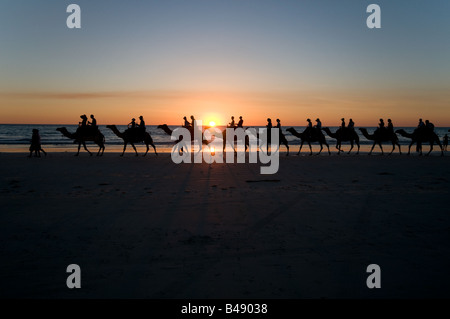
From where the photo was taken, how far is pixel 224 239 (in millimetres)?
5555

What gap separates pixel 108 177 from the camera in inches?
477

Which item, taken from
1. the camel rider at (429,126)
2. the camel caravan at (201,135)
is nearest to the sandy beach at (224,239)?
the camel caravan at (201,135)

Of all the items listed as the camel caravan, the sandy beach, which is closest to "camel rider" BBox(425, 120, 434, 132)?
the camel caravan

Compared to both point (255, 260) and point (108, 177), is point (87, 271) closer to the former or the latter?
point (255, 260)

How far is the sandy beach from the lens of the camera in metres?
3.99

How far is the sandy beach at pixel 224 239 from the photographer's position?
157 inches

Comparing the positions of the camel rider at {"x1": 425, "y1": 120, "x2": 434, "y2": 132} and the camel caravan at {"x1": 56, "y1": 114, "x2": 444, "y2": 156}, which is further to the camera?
the camel rider at {"x1": 425, "y1": 120, "x2": 434, "y2": 132}

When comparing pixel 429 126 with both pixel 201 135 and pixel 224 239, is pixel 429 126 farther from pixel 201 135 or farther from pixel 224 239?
pixel 224 239

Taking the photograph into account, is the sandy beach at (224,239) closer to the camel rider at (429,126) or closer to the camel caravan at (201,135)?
the camel caravan at (201,135)

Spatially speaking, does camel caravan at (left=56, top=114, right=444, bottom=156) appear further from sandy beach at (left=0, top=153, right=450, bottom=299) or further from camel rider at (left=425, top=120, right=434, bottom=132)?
sandy beach at (left=0, top=153, right=450, bottom=299)

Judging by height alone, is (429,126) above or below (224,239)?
above

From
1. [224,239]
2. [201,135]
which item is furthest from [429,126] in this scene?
[224,239]
